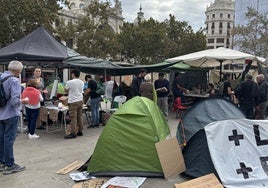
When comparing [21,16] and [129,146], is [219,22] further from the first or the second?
[129,146]

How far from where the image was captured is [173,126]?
380 inches

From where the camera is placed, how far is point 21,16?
1741cm

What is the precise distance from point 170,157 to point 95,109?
4665mm

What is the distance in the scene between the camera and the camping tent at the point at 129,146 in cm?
488

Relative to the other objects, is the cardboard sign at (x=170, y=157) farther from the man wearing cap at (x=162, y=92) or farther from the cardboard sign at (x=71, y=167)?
the man wearing cap at (x=162, y=92)

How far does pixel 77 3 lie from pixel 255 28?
5391 cm

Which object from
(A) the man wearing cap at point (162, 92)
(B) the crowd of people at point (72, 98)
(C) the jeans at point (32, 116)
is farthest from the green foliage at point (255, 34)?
(C) the jeans at point (32, 116)

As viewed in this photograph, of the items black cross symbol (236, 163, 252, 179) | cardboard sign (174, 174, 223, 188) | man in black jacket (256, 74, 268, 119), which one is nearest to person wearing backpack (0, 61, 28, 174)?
cardboard sign (174, 174, 223, 188)

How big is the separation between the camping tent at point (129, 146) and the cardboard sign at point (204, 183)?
1.94ft

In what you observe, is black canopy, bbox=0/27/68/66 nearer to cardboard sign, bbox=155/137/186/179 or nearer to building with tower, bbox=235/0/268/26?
cardboard sign, bbox=155/137/186/179

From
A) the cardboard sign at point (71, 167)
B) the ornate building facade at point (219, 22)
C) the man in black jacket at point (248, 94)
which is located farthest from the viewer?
the ornate building facade at point (219, 22)

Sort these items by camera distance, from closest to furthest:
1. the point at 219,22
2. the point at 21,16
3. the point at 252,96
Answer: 1. the point at 252,96
2. the point at 21,16
3. the point at 219,22

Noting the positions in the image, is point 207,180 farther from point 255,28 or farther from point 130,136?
point 255,28

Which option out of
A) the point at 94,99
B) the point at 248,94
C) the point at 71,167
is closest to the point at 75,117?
the point at 94,99
